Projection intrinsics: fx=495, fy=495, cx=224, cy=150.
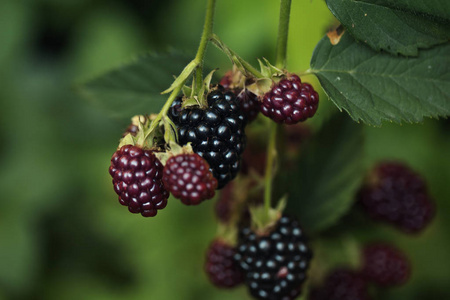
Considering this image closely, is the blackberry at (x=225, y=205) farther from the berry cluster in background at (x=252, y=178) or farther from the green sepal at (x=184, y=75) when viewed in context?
the green sepal at (x=184, y=75)

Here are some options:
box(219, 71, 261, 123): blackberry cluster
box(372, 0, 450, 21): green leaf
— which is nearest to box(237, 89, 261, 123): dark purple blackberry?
box(219, 71, 261, 123): blackberry cluster

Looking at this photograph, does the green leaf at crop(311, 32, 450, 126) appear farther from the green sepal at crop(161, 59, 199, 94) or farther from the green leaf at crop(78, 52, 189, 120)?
the green leaf at crop(78, 52, 189, 120)

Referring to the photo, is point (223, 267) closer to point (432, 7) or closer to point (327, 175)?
point (327, 175)

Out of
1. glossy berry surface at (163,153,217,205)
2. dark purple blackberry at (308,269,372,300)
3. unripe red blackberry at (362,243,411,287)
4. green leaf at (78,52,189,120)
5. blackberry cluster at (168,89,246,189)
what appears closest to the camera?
glossy berry surface at (163,153,217,205)

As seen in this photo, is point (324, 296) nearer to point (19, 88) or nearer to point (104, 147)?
point (104, 147)

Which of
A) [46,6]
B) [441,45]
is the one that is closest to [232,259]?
[441,45]
